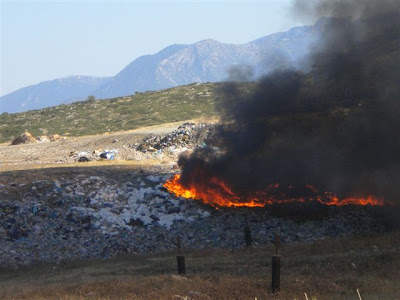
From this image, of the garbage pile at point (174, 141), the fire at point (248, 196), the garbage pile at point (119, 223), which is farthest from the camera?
the garbage pile at point (174, 141)

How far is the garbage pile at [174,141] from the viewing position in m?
35.8

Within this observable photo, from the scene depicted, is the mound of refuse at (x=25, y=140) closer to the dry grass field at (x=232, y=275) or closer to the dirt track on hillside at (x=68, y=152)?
the dirt track on hillside at (x=68, y=152)

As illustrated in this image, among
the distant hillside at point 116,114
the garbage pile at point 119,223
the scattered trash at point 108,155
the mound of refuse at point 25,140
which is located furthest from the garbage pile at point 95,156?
the distant hillside at point 116,114

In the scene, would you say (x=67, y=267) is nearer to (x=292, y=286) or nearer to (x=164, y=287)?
(x=164, y=287)

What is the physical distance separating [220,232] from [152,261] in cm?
354

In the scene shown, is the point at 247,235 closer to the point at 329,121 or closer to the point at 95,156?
the point at 329,121

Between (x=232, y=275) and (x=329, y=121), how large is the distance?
32.7 ft

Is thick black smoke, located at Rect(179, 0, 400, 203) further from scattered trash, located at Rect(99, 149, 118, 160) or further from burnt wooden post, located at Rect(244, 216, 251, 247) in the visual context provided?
scattered trash, located at Rect(99, 149, 118, 160)

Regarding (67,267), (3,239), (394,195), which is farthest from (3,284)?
(394,195)

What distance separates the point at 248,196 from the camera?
23203 millimetres

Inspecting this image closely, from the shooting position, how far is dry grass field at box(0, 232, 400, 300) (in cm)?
→ 1276

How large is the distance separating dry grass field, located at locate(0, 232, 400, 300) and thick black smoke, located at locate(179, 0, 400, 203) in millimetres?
3918

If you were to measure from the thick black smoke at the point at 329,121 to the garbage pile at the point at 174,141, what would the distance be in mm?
10061

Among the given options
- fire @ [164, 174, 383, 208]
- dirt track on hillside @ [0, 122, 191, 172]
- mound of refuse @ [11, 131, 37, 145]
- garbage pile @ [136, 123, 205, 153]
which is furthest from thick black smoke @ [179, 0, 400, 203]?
mound of refuse @ [11, 131, 37, 145]
